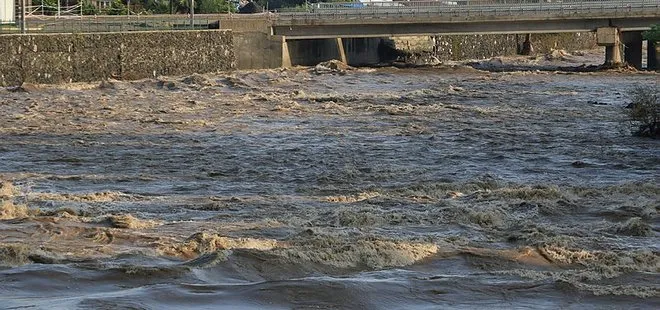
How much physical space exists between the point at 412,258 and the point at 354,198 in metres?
6.30

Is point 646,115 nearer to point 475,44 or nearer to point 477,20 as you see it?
point 477,20

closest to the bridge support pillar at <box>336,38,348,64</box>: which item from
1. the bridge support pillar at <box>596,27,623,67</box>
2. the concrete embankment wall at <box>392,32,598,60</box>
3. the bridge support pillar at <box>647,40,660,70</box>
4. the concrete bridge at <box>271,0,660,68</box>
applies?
the concrete bridge at <box>271,0,660,68</box>

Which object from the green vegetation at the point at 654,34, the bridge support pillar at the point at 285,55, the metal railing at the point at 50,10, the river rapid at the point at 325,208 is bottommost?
the river rapid at the point at 325,208

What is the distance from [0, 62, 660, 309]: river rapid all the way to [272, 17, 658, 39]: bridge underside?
1123 inches

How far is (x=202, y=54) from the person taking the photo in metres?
65.9

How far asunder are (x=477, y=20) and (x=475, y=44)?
19.0 metres

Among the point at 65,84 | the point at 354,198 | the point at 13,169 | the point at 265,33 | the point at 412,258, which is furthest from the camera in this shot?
the point at 265,33

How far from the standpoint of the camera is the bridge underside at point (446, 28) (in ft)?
243

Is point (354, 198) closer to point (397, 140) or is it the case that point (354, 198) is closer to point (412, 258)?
point (412, 258)

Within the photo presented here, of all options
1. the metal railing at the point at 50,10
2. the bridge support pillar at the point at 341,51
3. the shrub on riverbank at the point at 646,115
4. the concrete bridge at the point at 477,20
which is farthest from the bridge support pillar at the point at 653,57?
the shrub on riverbank at the point at 646,115

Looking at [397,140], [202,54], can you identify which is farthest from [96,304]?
[202,54]

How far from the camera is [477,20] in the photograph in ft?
244

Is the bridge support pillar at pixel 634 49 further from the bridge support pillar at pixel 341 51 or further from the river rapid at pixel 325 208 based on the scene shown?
the river rapid at pixel 325 208

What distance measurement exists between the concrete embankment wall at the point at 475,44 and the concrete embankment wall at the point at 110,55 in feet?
66.1
